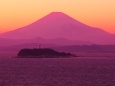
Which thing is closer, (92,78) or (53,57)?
(92,78)

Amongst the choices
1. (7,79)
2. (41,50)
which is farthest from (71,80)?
(41,50)

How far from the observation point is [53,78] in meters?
64.9

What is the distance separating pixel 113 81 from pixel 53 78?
7.32 metres

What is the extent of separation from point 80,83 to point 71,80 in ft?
11.4

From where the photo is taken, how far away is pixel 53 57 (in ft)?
500

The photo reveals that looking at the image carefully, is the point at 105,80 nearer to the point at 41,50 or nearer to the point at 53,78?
the point at 53,78

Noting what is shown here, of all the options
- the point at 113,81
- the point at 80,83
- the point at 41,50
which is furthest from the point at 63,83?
the point at 41,50

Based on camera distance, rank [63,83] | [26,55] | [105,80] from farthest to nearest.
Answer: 1. [26,55]
2. [105,80]
3. [63,83]

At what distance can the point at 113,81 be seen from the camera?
61.4m

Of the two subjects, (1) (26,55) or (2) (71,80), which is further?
(1) (26,55)

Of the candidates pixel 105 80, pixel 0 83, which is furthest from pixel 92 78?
pixel 0 83

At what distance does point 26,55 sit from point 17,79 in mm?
86612

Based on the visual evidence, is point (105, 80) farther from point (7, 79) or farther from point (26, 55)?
point (26, 55)

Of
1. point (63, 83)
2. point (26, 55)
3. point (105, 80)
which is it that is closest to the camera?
point (63, 83)
